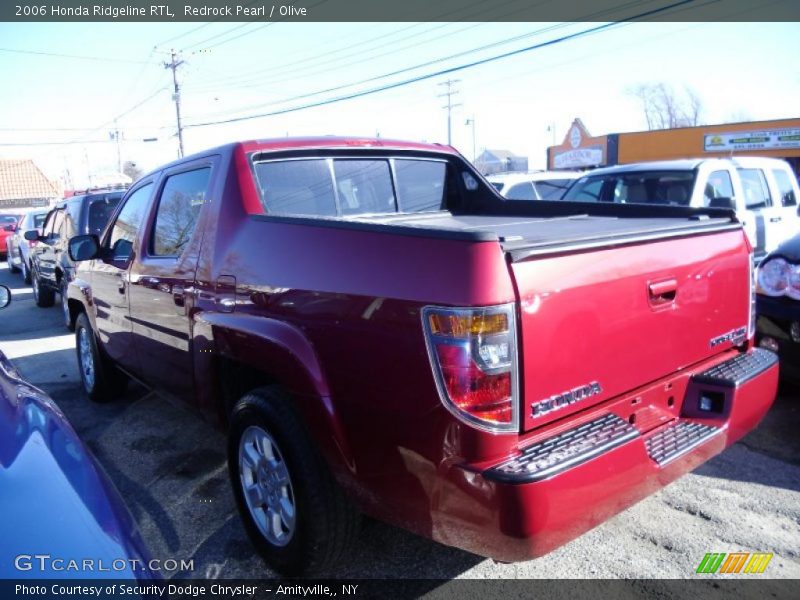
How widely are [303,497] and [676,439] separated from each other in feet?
5.10

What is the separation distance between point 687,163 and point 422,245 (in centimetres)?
652

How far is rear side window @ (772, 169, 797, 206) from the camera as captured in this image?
8555mm

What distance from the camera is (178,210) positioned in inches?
145

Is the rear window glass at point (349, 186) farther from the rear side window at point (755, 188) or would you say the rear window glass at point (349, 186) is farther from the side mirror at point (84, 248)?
the rear side window at point (755, 188)

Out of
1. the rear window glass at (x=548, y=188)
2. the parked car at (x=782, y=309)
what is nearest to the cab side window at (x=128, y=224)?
the parked car at (x=782, y=309)

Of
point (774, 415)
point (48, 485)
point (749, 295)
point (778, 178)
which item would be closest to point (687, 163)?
point (778, 178)

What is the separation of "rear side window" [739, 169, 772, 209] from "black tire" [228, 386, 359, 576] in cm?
747

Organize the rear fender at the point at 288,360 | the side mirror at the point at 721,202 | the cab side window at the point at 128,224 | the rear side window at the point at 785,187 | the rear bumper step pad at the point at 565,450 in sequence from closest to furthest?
the rear bumper step pad at the point at 565,450 → the rear fender at the point at 288,360 → the cab side window at the point at 128,224 → the side mirror at the point at 721,202 → the rear side window at the point at 785,187

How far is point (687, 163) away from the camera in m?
7.34

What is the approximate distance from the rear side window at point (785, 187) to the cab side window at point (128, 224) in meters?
8.40

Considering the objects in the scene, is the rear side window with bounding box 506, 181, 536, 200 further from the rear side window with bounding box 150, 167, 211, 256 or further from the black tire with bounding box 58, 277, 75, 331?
the rear side window with bounding box 150, 167, 211, 256

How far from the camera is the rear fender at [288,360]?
2.31 metres

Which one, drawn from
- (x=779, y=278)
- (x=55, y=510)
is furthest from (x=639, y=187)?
(x=55, y=510)

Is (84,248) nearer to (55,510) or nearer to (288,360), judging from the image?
(288,360)
